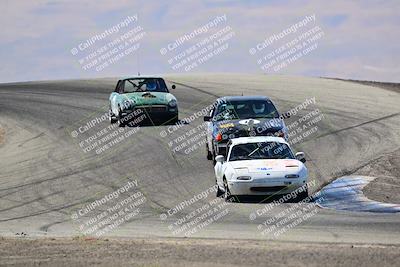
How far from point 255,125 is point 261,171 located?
155 inches

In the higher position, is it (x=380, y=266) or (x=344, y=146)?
(x=380, y=266)

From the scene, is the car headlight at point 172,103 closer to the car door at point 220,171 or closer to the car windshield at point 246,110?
the car windshield at point 246,110

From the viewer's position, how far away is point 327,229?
13.8m

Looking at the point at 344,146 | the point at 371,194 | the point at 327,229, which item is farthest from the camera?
the point at 344,146

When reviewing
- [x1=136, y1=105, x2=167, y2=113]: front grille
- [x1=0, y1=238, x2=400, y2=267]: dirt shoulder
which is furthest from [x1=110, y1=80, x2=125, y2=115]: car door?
[x1=0, y1=238, x2=400, y2=267]: dirt shoulder

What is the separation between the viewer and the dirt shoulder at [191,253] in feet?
34.3

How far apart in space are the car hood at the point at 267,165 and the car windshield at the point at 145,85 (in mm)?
9925

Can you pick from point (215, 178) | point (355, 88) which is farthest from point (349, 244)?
point (355, 88)

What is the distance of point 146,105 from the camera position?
87.8ft

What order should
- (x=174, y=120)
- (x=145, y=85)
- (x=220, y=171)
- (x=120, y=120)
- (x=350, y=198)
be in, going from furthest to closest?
(x=145, y=85)
(x=174, y=120)
(x=120, y=120)
(x=220, y=171)
(x=350, y=198)

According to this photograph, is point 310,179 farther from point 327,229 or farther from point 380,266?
point 380,266

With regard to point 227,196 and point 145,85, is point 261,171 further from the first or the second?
point 145,85

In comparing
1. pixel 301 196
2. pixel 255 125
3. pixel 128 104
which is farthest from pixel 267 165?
pixel 128 104

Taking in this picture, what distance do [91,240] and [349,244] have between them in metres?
3.60
